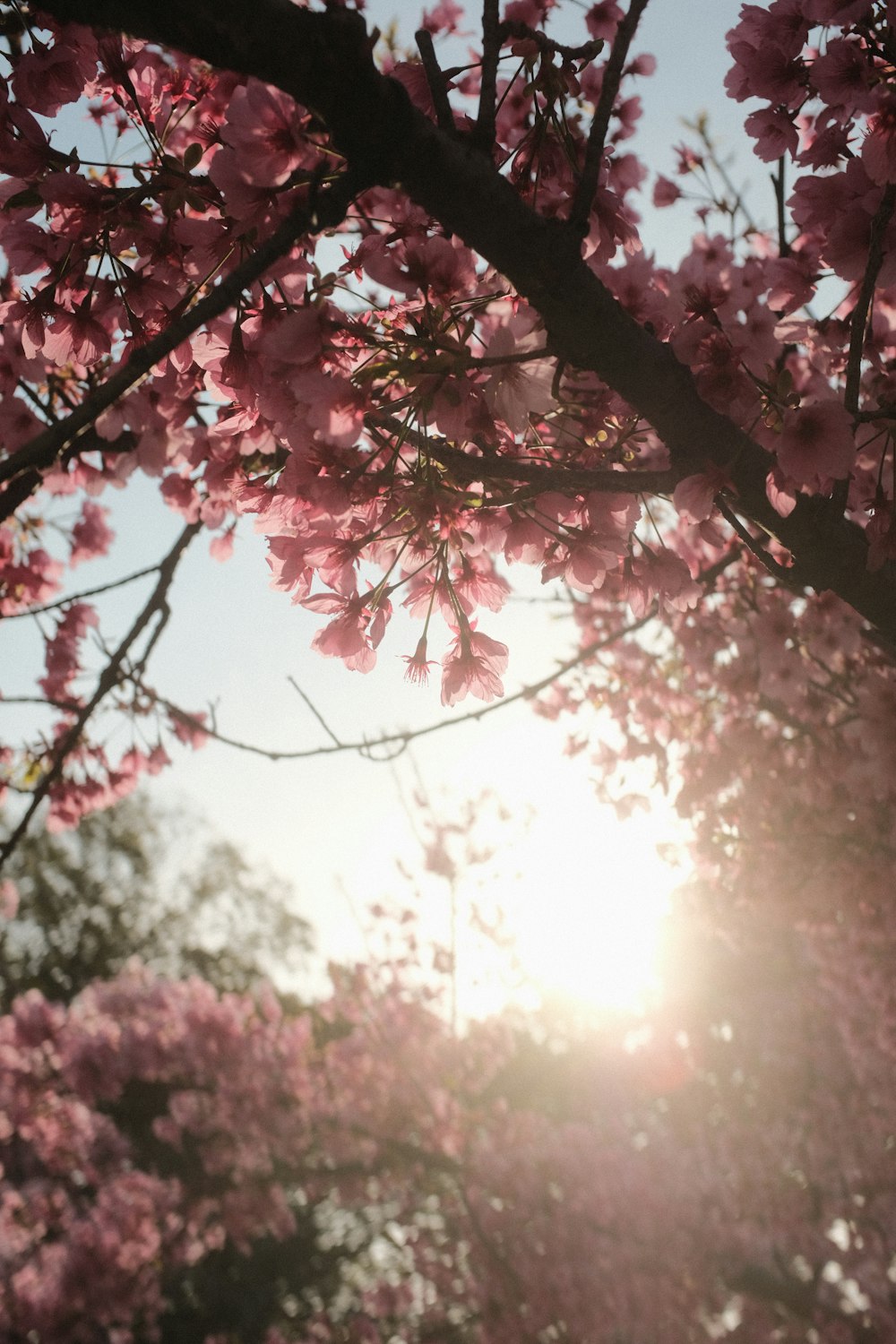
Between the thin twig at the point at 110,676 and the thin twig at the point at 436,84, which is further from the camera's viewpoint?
the thin twig at the point at 110,676

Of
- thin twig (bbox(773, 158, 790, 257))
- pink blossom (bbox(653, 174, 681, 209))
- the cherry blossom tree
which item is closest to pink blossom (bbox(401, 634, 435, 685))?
the cherry blossom tree

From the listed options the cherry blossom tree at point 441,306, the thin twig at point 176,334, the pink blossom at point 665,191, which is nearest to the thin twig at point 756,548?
the cherry blossom tree at point 441,306

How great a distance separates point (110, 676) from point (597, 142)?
2.62 meters

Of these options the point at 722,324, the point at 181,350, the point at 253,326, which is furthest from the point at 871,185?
the point at 181,350

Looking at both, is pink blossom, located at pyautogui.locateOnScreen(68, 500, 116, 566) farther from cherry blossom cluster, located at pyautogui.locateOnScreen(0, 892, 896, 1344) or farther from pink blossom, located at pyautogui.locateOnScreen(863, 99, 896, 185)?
cherry blossom cluster, located at pyautogui.locateOnScreen(0, 892, 896, 1344)

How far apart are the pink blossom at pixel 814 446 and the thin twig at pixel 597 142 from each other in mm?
592

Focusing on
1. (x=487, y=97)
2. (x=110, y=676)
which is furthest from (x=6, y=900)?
(x=487, y=97)

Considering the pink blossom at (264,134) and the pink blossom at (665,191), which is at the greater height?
the pink blossom at (665,191)

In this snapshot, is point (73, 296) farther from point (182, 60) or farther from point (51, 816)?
point (51, 816)

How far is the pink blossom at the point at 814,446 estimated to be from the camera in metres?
1.61

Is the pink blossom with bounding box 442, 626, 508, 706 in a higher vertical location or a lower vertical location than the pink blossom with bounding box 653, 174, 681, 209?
lower

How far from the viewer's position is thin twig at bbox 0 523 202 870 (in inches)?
112

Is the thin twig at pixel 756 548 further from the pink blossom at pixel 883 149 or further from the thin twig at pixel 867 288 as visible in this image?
the pink blossom at pixel 883 149

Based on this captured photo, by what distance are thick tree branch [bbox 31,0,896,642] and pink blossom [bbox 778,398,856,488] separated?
0.34ft
